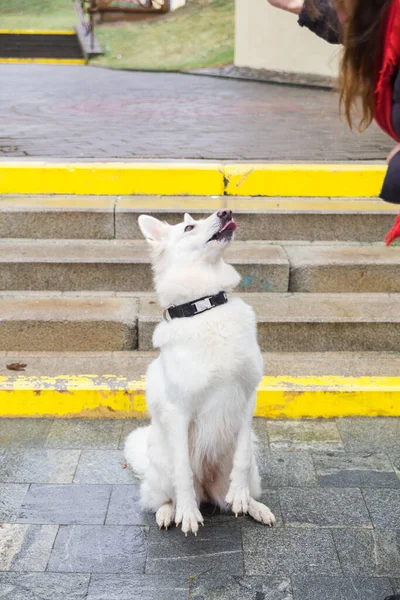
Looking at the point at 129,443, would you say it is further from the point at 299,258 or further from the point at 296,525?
the point at 299,258

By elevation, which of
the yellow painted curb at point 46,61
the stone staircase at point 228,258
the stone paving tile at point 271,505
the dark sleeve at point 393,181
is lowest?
the yellow painted curb at point 46,61

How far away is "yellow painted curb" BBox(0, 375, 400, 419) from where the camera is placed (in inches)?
158

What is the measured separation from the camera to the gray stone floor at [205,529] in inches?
106

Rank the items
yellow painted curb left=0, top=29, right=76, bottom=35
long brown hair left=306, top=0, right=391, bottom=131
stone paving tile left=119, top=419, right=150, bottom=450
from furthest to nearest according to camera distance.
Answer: yellow painted curb left=0, top=29, right=76, bottom=35 < stone paving tile left=119, top=419, right=150, bottom=450 < long brown hair left=306, top=0, right=391, bottom=131

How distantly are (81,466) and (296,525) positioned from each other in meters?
1.12

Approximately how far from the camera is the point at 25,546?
115 inches

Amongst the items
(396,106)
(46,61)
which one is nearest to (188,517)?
(396,106)

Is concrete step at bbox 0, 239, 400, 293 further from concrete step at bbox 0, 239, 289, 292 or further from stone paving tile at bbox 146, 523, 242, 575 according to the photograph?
stone paving tile at bbox 146, 523, 242, 575

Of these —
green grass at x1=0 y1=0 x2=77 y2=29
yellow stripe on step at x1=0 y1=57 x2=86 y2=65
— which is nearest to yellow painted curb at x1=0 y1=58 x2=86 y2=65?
yellow stripe on step at x1=0 y1=57 x2=86 y2=65

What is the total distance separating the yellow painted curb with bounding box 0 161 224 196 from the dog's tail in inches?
104

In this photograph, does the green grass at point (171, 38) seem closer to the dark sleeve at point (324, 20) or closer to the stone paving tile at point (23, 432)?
the stone paving tile at point (23, 432)

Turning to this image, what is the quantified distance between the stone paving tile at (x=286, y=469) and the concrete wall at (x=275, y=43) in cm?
1007

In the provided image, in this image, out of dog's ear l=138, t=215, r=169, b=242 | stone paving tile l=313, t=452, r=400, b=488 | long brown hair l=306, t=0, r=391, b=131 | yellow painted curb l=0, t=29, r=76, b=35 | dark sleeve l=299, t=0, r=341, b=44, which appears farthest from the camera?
yellow painted curb l=0, t=29, r=76, b=35

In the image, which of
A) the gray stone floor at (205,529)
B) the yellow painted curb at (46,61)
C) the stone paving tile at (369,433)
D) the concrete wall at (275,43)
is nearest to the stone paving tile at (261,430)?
the gray stone floor at (205,529)
